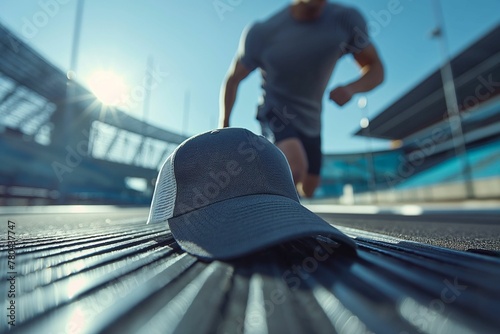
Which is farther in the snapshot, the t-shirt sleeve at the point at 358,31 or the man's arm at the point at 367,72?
the t-shirt sleeve at the point at 358,31

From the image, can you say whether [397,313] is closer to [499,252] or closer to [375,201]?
[499,252]

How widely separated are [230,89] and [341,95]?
602mm

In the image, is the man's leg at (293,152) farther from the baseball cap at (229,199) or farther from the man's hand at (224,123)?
the baseball cap at (229,199)

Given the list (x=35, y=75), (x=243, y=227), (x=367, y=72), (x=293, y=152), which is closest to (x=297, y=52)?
(x=367, y=72)

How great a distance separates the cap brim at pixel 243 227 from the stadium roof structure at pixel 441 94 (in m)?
10.6

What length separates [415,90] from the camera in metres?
11.0

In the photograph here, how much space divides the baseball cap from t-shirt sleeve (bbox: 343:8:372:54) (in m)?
1.23

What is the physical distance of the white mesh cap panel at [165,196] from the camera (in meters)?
0.50

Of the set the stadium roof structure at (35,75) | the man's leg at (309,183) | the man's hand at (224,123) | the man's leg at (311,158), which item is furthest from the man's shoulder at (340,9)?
the stadium roof structure at (35,75)

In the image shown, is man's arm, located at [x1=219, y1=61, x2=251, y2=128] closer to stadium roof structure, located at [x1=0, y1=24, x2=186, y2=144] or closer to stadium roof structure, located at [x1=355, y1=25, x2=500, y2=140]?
stadium roof structure, located at [x1=355, y1=25, x2=500, y2=140]

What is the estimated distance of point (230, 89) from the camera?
5.12 ft

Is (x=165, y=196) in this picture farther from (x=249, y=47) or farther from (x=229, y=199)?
(x=249, y=47)

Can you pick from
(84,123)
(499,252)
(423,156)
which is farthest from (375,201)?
(84,123)

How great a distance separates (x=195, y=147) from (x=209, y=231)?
20 centimetres
